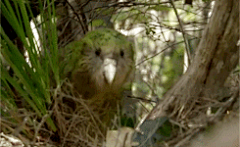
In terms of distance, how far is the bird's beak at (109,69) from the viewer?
1.86m

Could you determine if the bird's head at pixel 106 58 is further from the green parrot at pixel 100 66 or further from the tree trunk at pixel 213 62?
the tree trunk at pixel 213 62

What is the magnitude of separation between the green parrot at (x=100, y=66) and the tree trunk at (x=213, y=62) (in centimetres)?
48

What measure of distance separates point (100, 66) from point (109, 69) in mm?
70

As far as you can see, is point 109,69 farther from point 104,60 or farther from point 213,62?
point 213,62

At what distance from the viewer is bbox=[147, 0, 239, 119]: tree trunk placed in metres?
1.44

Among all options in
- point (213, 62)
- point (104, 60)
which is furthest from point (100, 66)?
point (213, 62)

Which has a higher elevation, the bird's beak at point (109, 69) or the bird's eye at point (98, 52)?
the bird's eye at point (98, 52)

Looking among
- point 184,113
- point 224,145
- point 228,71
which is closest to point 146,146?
point 184,113

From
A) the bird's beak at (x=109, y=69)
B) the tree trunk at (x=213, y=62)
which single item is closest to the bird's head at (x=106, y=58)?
the bird's beak at (x=109, y=69)

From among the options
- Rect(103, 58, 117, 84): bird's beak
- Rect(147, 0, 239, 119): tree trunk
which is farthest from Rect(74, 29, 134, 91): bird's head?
Rect(147, 0, 239, 119): tree trunk

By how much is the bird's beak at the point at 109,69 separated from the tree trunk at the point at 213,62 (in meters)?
0.43

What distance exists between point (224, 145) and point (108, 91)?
98 centimetres

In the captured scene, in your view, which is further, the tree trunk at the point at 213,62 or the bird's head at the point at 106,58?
the bird's head at the point at 106,58

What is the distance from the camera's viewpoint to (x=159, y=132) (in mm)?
1310
